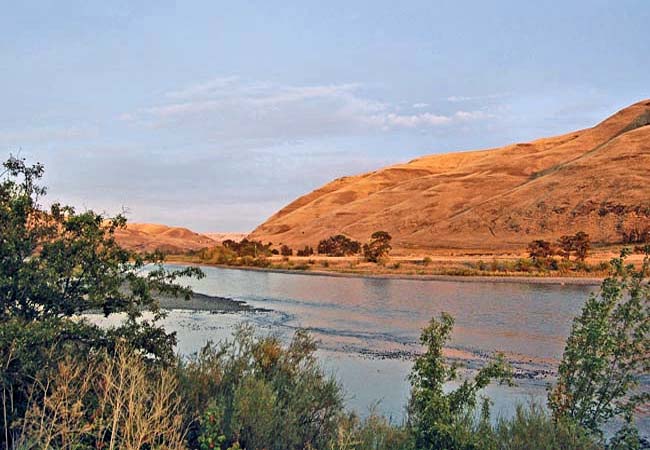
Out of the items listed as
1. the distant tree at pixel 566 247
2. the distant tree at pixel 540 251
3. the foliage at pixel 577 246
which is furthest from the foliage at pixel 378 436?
the distant tree at pixel 566 247

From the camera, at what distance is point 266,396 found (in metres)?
6.57

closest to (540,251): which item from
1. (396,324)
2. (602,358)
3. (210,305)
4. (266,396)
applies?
(210,305)

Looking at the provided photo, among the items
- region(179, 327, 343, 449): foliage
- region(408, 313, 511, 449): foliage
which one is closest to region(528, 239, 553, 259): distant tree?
region(408, 313, 511, 449): foliage

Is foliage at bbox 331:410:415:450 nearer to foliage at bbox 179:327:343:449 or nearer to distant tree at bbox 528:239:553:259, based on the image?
foliage at bbox 179:327:343:449

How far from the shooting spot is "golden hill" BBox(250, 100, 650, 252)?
81938mm

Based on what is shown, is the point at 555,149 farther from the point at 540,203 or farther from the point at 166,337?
the point at 166,337

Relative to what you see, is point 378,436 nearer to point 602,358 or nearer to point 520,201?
point 602,358

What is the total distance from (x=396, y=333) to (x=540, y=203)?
2884 inches

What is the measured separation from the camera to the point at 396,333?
23.5 metres

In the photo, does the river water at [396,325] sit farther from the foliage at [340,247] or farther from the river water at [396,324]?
the foliage at [340,247]

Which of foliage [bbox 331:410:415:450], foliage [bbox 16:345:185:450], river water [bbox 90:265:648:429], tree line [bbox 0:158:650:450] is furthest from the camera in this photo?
river water [bbox 90:265:648:429]

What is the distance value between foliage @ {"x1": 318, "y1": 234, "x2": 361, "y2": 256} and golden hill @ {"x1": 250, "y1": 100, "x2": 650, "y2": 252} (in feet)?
27.6

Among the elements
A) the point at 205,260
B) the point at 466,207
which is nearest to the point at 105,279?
the point at 205,260

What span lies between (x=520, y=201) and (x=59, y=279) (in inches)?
3702
